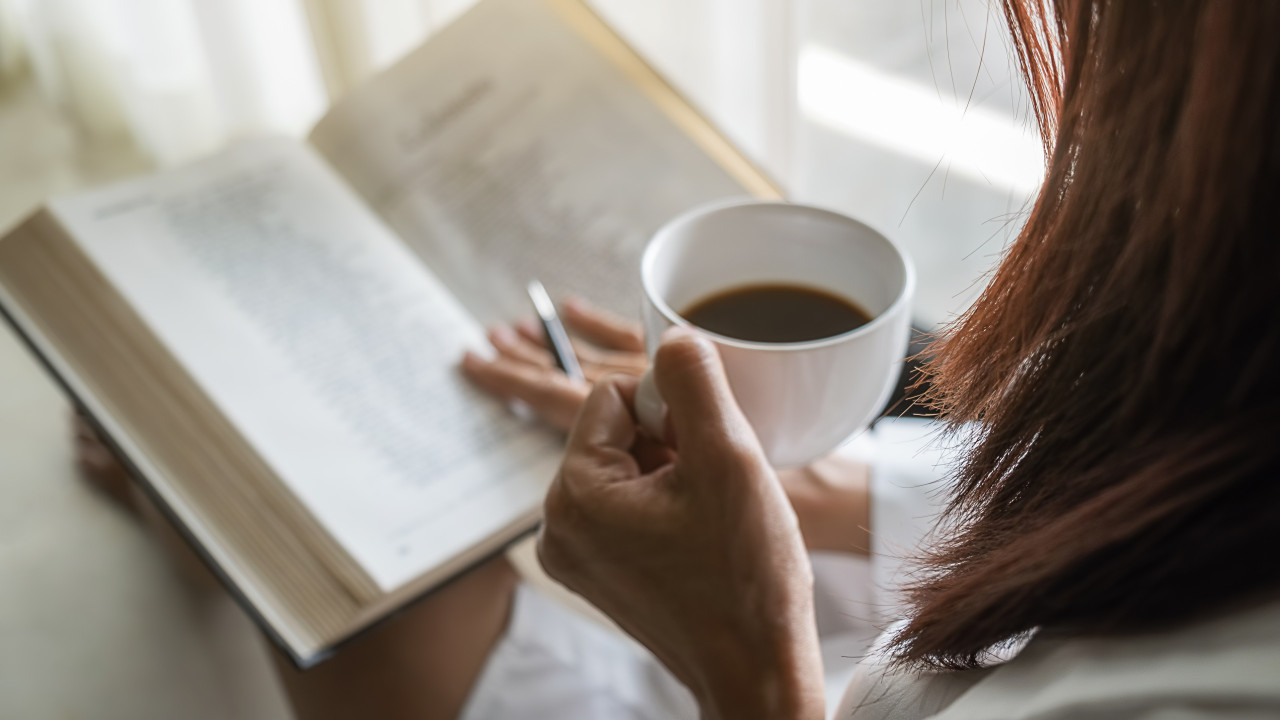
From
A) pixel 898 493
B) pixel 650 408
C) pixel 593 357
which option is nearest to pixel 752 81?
pixel 593 357

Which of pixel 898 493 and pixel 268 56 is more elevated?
pixel 268 56

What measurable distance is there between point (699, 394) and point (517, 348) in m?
0.31

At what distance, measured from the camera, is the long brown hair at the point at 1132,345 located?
0.81 feet

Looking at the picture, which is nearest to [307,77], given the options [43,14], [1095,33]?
[43,14]

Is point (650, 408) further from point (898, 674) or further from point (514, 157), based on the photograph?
point (514, 157)

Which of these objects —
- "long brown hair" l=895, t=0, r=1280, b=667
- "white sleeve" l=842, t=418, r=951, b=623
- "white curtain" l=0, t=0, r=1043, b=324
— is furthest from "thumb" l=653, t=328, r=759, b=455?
"white curtain" l=0, t=0, r=1043, b=324

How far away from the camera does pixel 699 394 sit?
1.33 feet

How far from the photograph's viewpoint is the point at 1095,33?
0.92 feet

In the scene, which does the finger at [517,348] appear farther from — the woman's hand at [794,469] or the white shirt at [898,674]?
the white shirt at [898,674]

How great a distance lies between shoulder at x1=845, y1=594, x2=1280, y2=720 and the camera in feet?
0.79

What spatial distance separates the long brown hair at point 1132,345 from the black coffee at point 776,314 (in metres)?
0.15

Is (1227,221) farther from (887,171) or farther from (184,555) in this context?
(887,171)

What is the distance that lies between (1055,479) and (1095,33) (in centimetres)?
14

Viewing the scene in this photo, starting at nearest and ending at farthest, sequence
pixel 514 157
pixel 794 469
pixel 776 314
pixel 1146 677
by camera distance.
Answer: pixel 1146 677 < pixel 776 314 < pixel 794 469 < pixel 514 157
